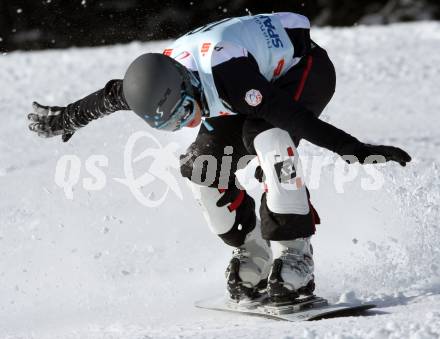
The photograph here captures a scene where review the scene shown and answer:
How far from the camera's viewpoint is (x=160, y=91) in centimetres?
305

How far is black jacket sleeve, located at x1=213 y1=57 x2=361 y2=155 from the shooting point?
118 inches

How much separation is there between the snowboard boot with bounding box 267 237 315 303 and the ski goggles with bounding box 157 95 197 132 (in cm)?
64

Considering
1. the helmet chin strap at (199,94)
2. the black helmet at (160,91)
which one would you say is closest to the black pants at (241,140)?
the helmet chin strap at (199,94)

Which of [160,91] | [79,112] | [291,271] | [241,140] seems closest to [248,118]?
[241,140]

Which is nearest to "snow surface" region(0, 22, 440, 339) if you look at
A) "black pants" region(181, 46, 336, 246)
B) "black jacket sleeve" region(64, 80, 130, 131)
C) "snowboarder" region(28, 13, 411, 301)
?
"snowboarder" region(28, 13, 411, 301)

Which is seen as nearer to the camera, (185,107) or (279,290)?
(185,107)

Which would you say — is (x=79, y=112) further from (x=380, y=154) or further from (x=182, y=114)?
(x=380, y=154)

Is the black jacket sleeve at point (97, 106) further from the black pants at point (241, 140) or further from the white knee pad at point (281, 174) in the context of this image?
the white knee pad at point (281, 174)

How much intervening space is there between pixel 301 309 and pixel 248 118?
78 cm

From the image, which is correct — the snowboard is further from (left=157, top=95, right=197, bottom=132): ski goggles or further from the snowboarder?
(left=157, top=95, right=197, bottom=132): ski goggles

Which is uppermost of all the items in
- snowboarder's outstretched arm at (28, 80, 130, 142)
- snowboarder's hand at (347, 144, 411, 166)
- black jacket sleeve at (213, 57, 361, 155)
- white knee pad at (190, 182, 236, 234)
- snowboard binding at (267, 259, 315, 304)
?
snowboarder's outstretched arm at (28, 80, 130, 142)

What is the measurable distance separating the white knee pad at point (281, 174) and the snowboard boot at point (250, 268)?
0.47 m

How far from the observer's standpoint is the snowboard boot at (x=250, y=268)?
367cm

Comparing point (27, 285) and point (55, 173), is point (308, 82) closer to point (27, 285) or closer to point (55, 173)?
point (27, 285)
